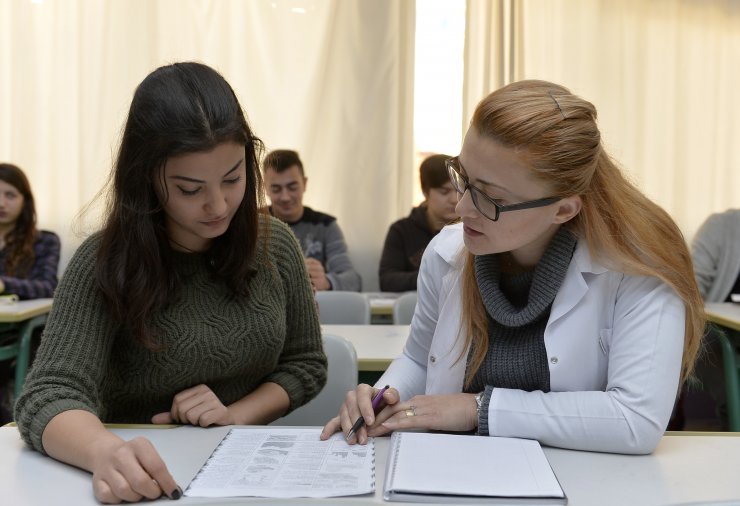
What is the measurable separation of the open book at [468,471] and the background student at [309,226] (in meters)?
2.73

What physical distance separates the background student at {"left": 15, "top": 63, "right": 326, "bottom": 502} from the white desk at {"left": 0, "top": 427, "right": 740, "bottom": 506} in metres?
0.05

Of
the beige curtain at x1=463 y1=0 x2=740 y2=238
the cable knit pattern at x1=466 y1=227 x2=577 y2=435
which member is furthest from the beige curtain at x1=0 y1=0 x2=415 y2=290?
the cable knit pattern at x1=466 y1=227 x2=577 y2=435

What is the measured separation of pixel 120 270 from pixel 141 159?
0.20 m

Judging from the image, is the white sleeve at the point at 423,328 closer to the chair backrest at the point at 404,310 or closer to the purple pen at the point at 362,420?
the purple pen at the point at 362,420

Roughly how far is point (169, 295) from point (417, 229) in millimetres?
3112

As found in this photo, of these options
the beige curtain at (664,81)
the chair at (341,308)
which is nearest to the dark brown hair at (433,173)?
the beige curtain at (664,81)

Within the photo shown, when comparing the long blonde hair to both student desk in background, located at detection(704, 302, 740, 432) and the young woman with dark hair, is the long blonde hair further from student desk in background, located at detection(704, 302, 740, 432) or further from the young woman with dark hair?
the young woman with dark hair

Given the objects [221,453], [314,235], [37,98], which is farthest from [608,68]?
[221,453]

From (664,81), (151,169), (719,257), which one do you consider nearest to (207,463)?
(151,169)

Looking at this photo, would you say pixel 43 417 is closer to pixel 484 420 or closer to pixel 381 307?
pixel 484 420

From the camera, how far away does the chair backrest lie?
316cm

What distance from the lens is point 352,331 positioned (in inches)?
114

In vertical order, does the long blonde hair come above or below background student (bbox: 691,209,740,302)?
above

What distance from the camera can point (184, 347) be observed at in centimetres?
144
